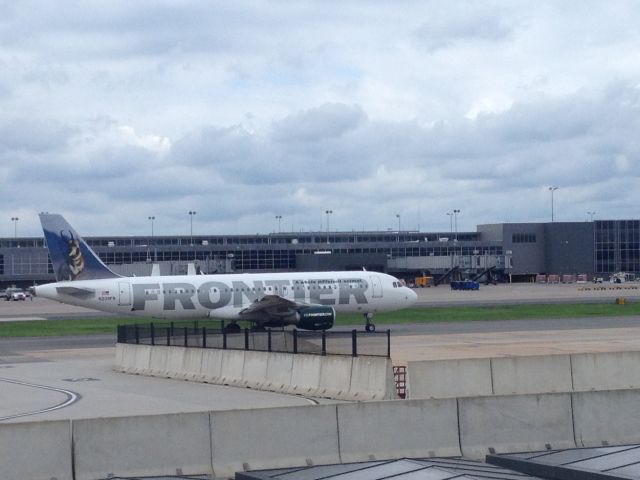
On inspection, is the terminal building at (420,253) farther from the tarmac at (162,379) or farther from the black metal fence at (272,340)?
the black metal fence at (272,340)

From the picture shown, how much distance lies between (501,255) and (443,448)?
489 ft

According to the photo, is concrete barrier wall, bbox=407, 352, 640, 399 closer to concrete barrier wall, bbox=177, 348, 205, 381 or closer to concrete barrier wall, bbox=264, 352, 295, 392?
concrete barrier wall, bbox=264, 352, 295, 392

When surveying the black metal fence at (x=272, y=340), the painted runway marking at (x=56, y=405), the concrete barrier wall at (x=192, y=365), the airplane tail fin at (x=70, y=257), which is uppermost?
the airplane tail fin at (x=70, y=257)

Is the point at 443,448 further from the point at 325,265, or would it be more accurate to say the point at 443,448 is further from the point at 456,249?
the point at 456,249

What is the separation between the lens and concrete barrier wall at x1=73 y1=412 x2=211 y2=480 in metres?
16.6

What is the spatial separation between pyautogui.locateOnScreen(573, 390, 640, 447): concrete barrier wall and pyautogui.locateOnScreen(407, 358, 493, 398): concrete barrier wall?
668 centimetres

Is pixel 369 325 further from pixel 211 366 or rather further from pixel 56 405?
pixel 56 405

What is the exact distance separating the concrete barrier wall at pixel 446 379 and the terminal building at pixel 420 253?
127m

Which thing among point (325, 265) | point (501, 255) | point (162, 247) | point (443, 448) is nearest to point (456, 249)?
point (501, 255)

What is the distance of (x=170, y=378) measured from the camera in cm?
3653

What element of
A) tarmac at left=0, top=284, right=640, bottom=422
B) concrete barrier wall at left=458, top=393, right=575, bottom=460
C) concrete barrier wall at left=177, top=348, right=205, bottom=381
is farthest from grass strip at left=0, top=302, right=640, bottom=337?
concrete barrier wall at left=458, top=393, right=575, bottom=460

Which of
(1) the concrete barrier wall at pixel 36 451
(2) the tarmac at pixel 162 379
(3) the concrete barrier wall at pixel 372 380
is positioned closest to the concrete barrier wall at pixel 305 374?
(2) the tarmac at pixel 162 379

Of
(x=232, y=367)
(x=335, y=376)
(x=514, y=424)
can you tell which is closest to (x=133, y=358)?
(x=232, y=367)

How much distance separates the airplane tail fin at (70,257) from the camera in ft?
192
